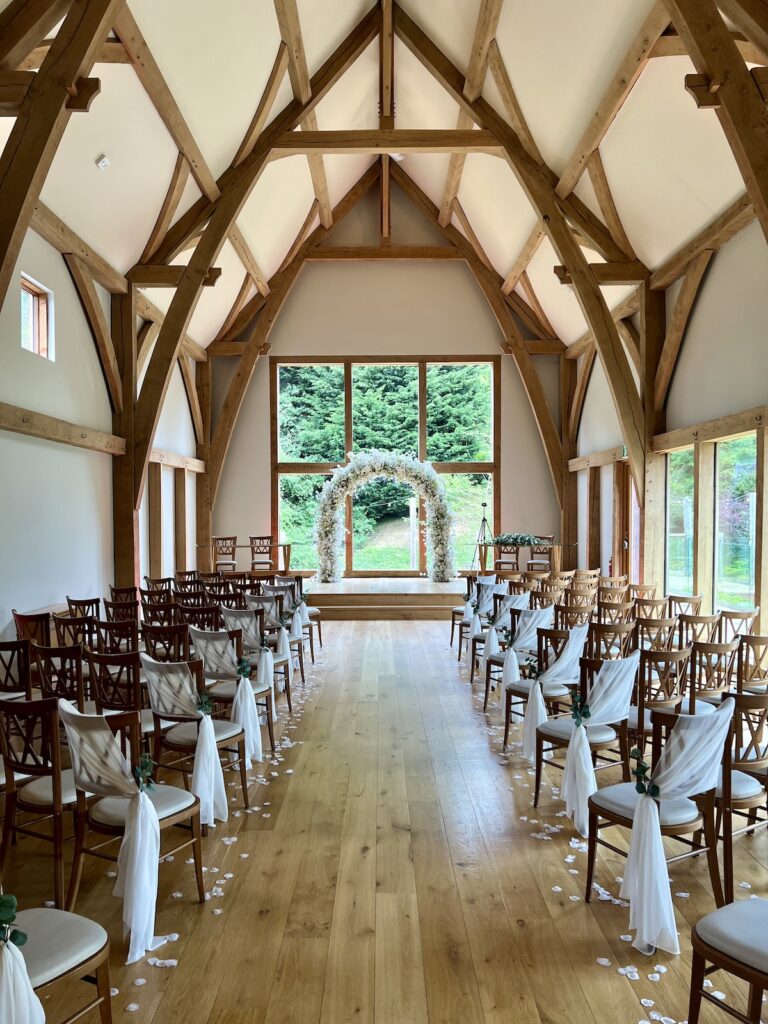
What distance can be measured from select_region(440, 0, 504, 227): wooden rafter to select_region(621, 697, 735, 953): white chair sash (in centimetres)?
781

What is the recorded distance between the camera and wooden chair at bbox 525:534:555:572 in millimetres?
12374

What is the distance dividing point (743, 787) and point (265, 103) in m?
8.84

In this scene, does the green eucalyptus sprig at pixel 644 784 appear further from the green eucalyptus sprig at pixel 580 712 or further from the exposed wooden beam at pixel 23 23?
the exposed wooden beam at pixel 23 23

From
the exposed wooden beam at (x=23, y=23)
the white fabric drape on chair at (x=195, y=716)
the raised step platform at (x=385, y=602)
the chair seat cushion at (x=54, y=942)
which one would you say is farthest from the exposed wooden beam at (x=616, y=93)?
the chair seat cushion at (x=54, y=942)

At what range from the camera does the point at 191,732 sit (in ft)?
12.9

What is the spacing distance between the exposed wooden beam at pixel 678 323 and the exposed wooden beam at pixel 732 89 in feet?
11.8

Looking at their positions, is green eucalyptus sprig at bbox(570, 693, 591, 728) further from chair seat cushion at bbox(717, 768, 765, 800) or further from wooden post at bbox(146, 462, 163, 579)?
wooden post at bbox(146, 462, 163, 579)

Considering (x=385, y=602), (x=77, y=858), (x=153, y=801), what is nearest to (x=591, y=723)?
(x=153, y=801)

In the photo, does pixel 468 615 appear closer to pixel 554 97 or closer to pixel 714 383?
pixel 714 383

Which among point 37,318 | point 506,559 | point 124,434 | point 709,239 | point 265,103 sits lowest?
point 506,559

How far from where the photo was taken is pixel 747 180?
4.58 meters

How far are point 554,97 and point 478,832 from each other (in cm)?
793

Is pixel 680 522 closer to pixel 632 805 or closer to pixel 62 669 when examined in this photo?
pixel 632 805

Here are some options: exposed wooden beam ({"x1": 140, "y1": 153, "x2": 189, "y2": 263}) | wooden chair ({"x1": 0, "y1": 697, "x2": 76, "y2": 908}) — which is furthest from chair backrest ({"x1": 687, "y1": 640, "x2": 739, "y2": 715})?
exposed wooden beam ({"x1": 140, "y1": 153, "x2": 189, "y2": 263})
